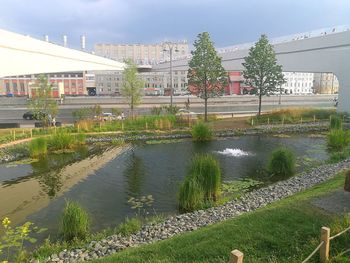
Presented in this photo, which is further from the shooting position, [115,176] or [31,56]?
[31,56]

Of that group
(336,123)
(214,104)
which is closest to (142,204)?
(336,123)

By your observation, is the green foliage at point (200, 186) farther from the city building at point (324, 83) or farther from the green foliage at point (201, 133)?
the city building at point (324, 83)

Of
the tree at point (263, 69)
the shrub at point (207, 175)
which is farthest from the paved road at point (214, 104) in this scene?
the shrub at point (207, 175)

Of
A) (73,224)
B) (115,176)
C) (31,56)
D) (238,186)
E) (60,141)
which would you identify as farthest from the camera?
(31,56)

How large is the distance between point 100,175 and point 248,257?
10.3 meters

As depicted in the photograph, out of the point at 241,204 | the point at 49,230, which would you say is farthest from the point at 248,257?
the point at 49,230

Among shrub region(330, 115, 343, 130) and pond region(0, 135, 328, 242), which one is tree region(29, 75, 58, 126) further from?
shrub region(330, 115, 343, 130)

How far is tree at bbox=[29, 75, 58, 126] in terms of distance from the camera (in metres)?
23.6

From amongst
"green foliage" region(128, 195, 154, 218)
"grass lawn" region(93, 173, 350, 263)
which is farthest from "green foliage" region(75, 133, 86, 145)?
"grass lawn" region(93, 173, 350, 263)

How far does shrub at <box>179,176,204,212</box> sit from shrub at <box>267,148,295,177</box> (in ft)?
17.4

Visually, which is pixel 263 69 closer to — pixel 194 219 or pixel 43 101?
pixel 43 101

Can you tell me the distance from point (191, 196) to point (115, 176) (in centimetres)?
544

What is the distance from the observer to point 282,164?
13758 millimetres

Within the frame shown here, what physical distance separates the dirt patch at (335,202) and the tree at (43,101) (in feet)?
70.7
